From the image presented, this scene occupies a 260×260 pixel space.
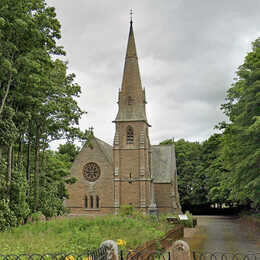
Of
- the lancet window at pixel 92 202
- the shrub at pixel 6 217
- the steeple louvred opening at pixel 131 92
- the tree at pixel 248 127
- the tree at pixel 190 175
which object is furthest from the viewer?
the tree at pixel 190 175

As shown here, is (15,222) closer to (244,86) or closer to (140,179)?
(244,86)

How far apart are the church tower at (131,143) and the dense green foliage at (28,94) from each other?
1772cm

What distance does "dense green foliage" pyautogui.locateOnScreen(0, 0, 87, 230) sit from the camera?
51.3 ft

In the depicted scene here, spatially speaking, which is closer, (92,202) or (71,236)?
(71,236)

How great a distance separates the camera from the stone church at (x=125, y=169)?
130 ft

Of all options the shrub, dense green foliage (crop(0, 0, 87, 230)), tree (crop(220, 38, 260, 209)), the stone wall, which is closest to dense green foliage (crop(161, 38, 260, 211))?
tree (crop(220, 38, 260, 209))

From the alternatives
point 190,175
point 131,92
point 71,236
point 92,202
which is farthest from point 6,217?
point 190,175

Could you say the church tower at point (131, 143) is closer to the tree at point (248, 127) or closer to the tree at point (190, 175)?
the tree at point (190, 175)

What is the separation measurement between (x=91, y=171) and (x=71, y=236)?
3059cm

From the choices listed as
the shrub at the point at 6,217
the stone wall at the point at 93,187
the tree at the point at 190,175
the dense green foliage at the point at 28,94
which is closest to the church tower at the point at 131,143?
the stone wall at the point at 93,187

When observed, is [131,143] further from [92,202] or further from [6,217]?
[6,217]

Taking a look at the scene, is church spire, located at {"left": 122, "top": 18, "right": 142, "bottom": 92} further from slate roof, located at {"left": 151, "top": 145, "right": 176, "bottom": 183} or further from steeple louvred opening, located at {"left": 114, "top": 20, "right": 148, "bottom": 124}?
slate roof, located at {"left": 151, "top": 145, "right": 176, "bottom": 183}

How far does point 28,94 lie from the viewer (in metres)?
18.4

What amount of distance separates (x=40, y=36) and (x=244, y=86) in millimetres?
12116
